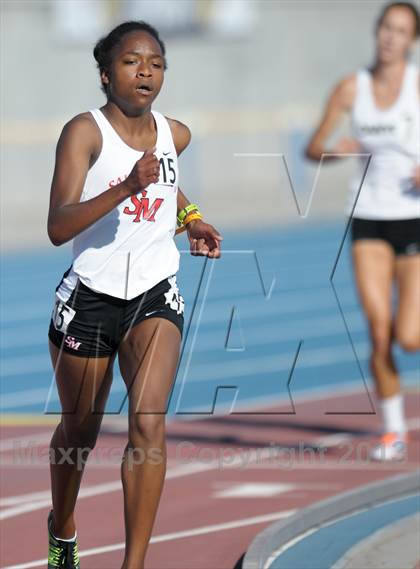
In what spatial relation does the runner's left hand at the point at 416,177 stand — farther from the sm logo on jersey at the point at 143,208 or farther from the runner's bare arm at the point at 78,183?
the runner's bare arm at the point at 78,183

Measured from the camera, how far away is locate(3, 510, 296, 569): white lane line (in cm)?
675

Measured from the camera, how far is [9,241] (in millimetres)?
24812

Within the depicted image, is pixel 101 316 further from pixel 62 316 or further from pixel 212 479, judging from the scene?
pixel 212 479

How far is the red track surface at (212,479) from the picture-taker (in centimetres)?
707

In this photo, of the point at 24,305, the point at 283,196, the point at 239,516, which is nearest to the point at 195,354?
the point at 24,305

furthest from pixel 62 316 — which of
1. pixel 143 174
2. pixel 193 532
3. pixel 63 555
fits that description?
pixel 193 532

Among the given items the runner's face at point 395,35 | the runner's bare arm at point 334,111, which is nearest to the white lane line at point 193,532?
the runner's bare arm at point 334,111

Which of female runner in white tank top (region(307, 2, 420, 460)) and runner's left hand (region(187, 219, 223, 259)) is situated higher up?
runner's left hand (region(187, 219, 223, 259))

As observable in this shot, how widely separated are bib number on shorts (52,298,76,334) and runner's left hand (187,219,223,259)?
0.53 metres

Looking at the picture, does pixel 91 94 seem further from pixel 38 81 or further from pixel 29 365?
pixel 29 365

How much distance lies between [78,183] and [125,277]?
436 millimetres

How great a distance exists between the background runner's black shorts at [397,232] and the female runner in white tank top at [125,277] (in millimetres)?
3273

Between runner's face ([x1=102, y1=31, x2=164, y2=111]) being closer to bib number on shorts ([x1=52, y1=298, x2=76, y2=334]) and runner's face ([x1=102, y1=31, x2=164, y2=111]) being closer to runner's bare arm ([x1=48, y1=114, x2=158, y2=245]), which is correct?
runner's bare arm ([x1=48, y1=114, x2=158, y2=245])

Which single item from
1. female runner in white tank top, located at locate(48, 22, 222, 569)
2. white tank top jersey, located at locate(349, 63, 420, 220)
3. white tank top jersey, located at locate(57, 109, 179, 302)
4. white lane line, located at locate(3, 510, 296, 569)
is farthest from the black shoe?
white tank top jersey, located at locate(349, 63, 420, 220)
